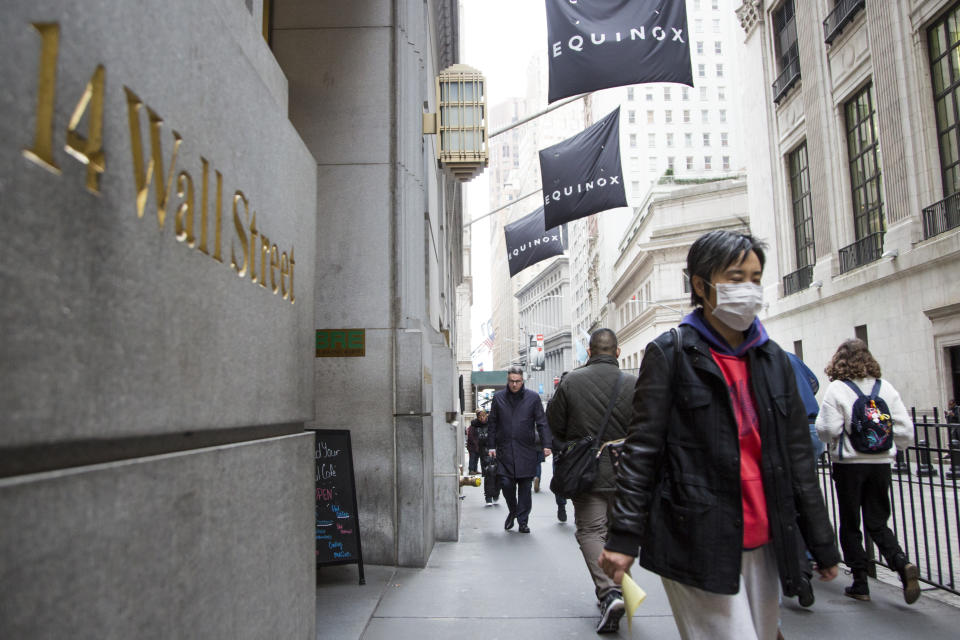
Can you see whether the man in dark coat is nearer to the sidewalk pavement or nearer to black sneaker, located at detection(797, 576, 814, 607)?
the sidewalk pavement

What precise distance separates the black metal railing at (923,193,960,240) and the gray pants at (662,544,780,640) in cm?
2003

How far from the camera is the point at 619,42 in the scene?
383 inches

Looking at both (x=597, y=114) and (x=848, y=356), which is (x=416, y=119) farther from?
(x=597, y=114)

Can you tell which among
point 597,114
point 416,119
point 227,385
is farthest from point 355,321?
point 597,114

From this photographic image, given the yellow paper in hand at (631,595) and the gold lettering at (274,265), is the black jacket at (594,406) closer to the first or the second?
the yellow paper in hand at (631,595)

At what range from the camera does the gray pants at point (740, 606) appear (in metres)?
2.58

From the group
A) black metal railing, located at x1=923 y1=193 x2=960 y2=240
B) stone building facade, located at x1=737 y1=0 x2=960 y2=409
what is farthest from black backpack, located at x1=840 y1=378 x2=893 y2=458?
black metal railing, located at x1=923 y1=193 x2=960 y2=240

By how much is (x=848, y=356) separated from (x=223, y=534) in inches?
207

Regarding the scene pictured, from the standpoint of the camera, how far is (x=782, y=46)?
104 feet

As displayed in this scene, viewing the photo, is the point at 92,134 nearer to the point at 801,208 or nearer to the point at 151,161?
the point at 151,161

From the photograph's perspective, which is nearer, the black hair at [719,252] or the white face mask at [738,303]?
the white face mask at [738,303]

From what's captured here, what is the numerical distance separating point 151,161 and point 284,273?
1122mm

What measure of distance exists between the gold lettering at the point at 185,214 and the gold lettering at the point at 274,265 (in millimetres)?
676

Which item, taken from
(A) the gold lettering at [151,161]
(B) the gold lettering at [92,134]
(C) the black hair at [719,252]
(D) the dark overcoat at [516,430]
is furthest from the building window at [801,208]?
(B) the gold lettering at [92,134]
